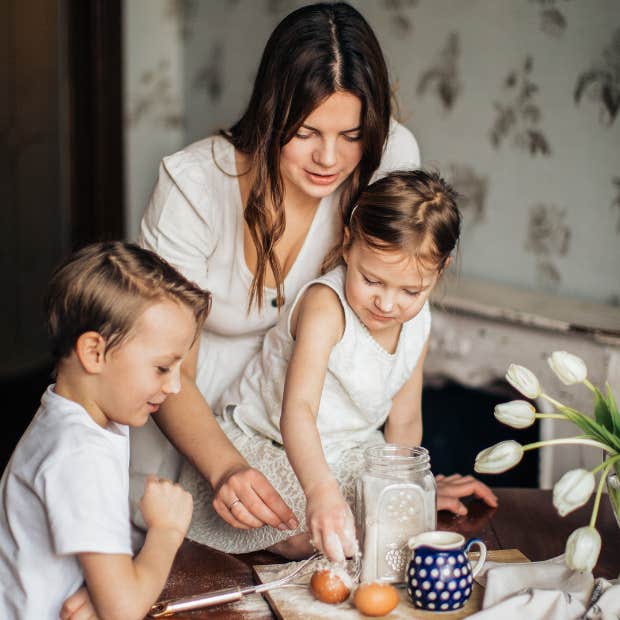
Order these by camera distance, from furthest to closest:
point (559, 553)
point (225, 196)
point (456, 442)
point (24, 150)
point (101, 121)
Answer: point (24, 150) → point (101, 121) → point (456, 442) → point (225, 196) → point (559, 553)

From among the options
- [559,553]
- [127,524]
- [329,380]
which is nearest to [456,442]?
[329,380]

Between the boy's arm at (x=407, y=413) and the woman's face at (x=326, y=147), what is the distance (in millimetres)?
371

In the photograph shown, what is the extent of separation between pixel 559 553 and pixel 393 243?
1.73 feet

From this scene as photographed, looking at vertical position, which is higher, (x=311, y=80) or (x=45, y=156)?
(x=311, y=80)

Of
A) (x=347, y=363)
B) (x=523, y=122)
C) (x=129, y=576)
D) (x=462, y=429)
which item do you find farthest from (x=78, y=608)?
(x=523, y=122)

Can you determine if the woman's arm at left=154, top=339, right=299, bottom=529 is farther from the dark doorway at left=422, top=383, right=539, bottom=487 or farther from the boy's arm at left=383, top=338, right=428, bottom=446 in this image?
the dark doorway at left=422, top=383, right=539, bottom=487

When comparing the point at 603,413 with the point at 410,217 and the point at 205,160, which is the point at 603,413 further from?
the point at 205,160

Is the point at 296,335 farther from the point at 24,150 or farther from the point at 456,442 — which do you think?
the point at 24,150

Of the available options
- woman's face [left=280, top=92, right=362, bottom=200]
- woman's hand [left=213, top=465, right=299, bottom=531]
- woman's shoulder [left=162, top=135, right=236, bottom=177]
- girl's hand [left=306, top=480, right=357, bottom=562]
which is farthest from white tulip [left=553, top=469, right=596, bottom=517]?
woman's shoulder [left=162, top=135, right=236, bottom=177]

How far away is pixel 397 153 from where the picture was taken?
5.78 ft

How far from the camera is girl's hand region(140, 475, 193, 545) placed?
116 centimetres

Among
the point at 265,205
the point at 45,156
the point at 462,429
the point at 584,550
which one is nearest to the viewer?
the point at 584,550

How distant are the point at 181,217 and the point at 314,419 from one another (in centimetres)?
54

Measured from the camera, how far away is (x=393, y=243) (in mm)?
1451
